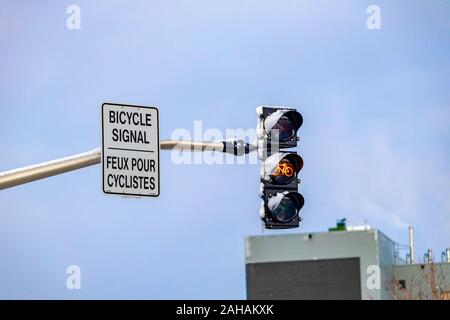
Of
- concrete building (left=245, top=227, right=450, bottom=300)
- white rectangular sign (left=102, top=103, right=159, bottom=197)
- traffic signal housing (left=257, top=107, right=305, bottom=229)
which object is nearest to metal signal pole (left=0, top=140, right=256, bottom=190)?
white rectangular sign (left=102, top=103, right=159, bottom=197)

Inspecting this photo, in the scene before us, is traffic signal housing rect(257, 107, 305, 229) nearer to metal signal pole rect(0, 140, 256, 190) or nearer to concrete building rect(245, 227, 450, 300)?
metal signal pole rect(0, 140, 256, 190)

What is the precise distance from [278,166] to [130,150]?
2298mm

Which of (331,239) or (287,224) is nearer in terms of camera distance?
(287,224)

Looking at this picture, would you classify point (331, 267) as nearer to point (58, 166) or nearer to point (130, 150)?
point (130, 150)

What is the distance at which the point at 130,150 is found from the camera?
1825 centimetres

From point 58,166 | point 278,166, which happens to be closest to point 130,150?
point 58,166

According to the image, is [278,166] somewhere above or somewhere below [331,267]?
above

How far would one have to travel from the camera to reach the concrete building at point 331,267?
88.8 meters

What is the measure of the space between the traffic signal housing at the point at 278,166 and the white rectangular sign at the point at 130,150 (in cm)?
170
